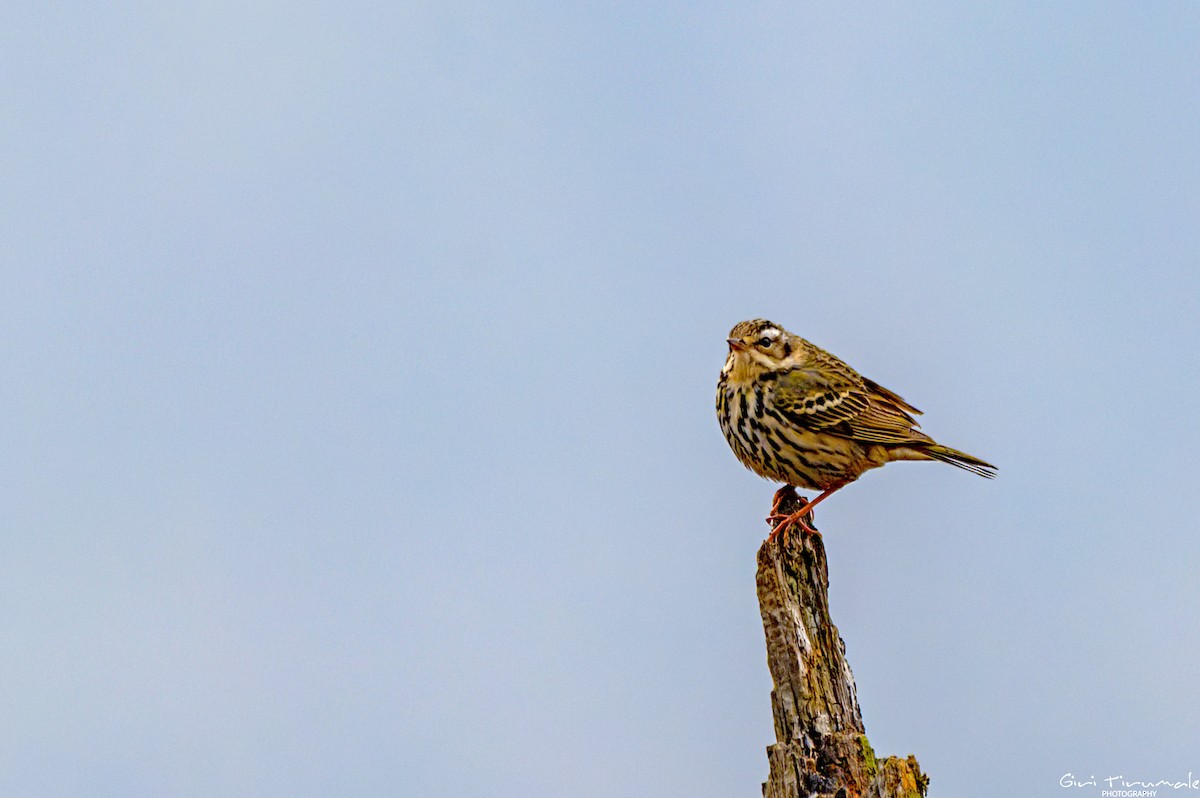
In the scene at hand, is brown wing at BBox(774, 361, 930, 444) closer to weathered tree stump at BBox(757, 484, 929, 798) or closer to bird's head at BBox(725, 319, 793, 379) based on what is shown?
bird's head at BBox(725, 319, 793, 379)

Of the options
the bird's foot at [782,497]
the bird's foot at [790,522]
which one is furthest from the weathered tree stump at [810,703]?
the bird's foot at [782,497]

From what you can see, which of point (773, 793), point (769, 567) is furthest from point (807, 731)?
point (769, 567)

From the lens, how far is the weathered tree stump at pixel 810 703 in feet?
30.7

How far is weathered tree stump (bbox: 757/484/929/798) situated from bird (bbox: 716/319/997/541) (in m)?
4.11

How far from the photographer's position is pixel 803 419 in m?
15.7

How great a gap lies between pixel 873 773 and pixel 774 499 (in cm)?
564

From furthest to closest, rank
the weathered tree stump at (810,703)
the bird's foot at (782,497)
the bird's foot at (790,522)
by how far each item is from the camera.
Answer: the bird's foot at (782,497) → the bird's foot at (790,522) → the weathered tree stump at (810,703)

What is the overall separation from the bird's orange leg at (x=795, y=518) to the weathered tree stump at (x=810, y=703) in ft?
1.45

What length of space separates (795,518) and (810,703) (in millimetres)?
2819

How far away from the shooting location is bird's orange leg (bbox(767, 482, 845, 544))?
11812 millimetres

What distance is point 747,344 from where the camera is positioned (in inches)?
635

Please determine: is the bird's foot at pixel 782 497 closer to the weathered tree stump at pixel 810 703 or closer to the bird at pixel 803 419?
the bird at pixel 803 419

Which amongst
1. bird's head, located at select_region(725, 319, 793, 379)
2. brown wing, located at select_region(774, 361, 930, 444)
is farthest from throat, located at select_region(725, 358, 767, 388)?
brown wing, located at select_region(774, 361, 930, 444)

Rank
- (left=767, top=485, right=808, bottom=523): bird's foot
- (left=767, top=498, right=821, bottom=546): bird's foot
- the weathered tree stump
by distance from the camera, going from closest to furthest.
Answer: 1. the weathered tree stump
2. (left=767, top=498, right=821, bottom=546): bird's foot
3. (left=767, top=485, right=808, bottom=523): bird's foot
